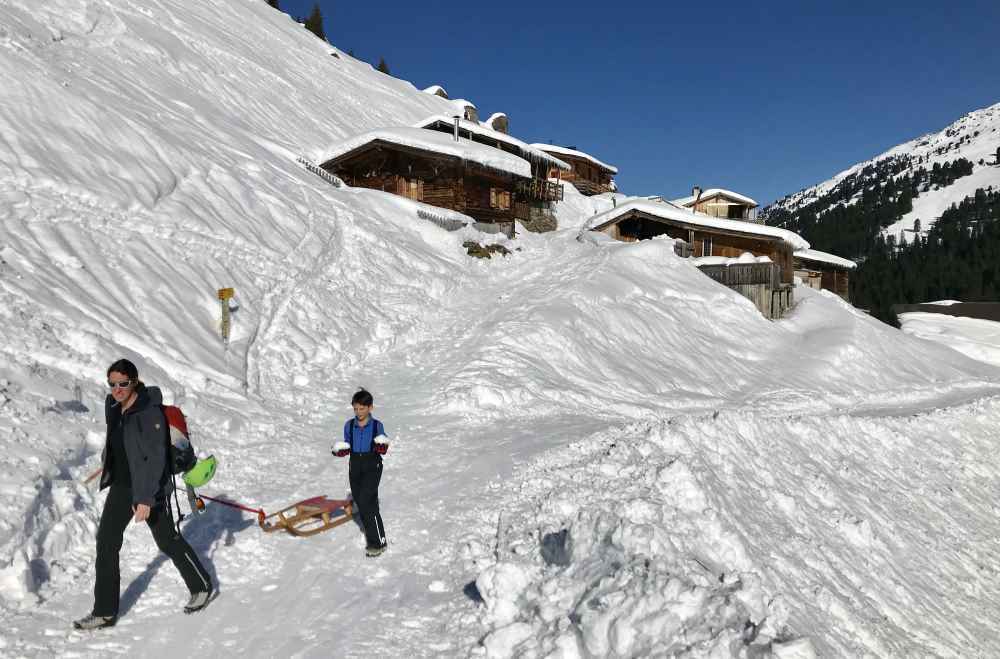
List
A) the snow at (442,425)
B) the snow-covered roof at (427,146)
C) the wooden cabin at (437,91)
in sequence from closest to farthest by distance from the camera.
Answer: the snow at (442,425) → the snow-covered roof at (427,146) → the wooden cabin at (437,91)

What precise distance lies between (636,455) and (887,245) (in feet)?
492

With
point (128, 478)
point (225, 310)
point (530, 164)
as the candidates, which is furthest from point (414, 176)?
point (128, 478)

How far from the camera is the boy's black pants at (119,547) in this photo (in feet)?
15.1

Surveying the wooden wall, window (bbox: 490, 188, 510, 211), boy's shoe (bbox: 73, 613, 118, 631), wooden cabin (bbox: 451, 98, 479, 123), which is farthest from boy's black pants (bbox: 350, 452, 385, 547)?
wooden cabin (bbox: 451, 98, 479, 123)

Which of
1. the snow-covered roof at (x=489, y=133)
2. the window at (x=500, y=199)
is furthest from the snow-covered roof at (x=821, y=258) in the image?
the window at (x=500, y=199)

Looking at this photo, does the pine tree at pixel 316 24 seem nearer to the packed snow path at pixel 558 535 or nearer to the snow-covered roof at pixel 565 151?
the snow-covered roof at pixel 565 151

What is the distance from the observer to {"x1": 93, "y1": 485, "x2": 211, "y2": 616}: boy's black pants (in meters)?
4.61

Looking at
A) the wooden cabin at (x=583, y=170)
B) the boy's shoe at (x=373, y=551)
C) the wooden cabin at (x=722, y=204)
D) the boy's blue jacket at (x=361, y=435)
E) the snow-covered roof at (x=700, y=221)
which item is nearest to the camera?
the boy's shoe at (x=373, y=551)

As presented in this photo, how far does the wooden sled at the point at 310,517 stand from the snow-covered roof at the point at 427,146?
92.9ft

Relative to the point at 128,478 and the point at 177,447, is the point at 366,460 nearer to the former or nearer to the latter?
the point at 177,447

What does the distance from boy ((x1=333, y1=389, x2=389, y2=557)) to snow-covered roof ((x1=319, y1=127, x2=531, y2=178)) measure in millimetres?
28417

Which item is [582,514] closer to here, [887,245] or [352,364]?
[352,364]

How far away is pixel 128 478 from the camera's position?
15.6 feet

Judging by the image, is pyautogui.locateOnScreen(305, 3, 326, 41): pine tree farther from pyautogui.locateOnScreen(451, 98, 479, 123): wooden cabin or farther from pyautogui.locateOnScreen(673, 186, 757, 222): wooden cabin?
pyautogui.locateOnScreen(673, 186, 757, 222): wooden cabin
